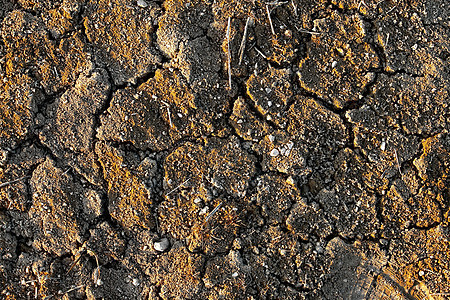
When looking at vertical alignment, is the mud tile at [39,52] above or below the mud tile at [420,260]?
above

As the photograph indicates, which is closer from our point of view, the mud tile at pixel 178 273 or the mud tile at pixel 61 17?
the mud tile at pixel 178 273

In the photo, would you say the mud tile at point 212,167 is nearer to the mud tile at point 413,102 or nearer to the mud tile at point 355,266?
the mud tile at point 355,266

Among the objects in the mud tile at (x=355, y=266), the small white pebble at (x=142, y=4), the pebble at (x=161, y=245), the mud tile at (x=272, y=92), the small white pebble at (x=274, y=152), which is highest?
the small white pebble at (x=142, y=4)

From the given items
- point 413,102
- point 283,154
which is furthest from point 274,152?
point 413,102

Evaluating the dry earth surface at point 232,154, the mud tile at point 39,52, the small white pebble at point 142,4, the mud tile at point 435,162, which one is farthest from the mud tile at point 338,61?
the mud tile at point 39,52

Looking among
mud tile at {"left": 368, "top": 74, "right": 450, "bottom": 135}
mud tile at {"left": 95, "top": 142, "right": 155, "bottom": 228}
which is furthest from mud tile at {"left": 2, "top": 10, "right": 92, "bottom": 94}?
mud tile at {"left": 368, "top": 74, "right": 450, "bottom": 135}

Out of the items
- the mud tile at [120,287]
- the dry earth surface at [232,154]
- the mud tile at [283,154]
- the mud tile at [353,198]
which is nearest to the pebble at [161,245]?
the dry earth surface at [232,154]

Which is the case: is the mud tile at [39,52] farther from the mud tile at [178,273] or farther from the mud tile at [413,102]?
the mud tile at [413,102]

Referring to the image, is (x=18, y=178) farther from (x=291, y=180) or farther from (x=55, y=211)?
(x=291, y=180)
